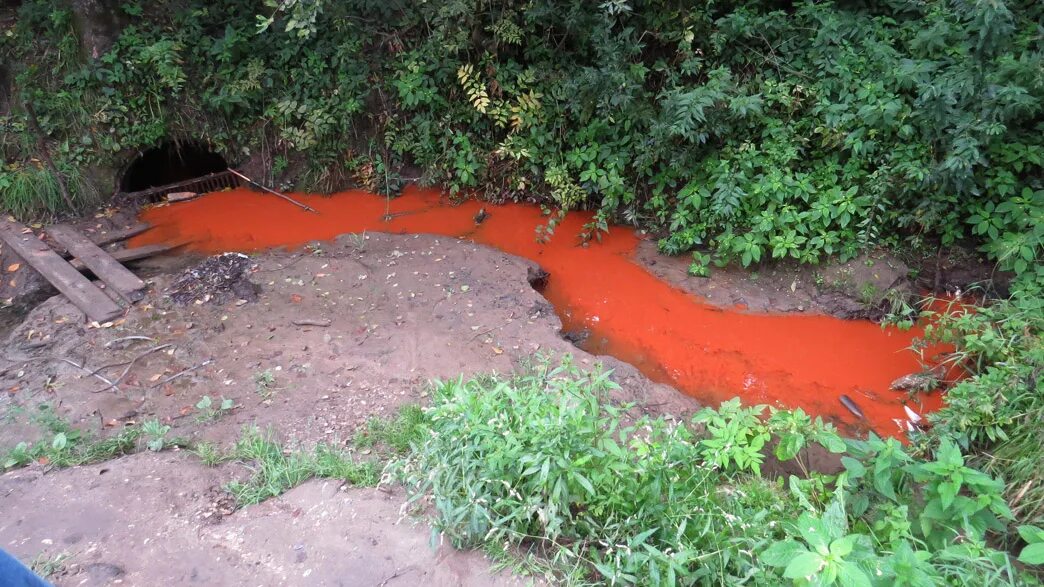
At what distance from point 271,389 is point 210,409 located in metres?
0.38

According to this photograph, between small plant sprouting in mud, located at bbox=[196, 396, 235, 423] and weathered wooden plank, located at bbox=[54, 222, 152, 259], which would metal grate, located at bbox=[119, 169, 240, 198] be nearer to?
weathered wooden plank, located at bbox=[54, 222, 152, 259]

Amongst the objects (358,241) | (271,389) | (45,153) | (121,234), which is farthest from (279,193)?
(271,389)

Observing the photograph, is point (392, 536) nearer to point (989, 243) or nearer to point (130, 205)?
point (989, 243)

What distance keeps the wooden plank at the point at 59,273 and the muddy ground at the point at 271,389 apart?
13cm

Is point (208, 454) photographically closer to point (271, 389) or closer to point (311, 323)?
point (271, 389)

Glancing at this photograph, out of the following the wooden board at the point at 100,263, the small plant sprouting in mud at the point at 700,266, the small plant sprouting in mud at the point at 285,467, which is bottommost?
the wooden board at the point at 100,263

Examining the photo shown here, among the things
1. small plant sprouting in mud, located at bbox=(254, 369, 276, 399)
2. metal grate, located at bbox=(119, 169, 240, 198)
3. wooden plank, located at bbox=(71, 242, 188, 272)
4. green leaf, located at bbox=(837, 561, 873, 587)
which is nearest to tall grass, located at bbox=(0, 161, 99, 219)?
metal grate, located at bbox=(119, 169, 240, 198)

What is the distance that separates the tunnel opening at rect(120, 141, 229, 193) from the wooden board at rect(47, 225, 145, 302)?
1.12 metres

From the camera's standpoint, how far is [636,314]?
539 cm

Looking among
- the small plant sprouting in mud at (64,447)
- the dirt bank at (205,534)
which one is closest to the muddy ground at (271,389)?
the dirt bank at (205,534)

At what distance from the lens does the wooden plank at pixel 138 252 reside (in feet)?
19.2

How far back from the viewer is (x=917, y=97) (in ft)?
16.5

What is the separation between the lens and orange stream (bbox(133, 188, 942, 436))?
4.63 m

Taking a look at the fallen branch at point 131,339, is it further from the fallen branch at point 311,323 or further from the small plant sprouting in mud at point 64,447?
the fallen branch at point 311,323
